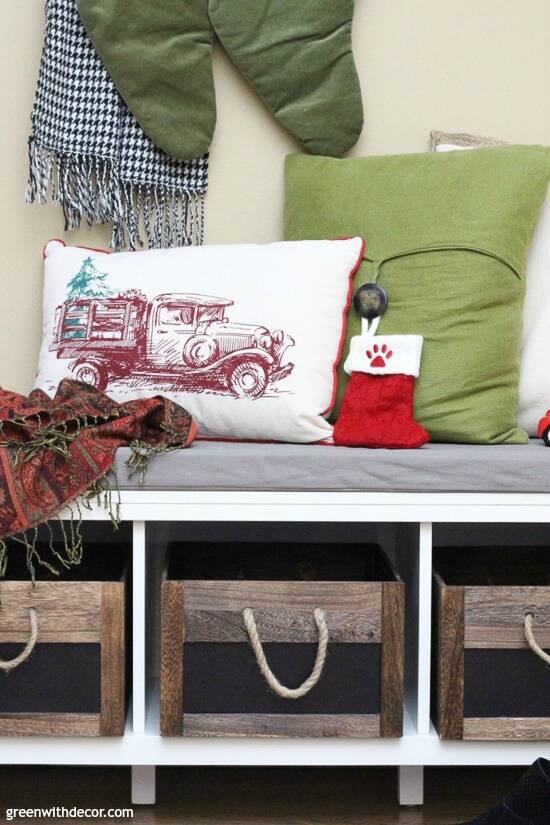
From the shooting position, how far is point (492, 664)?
133 cm

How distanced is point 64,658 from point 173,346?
531mm

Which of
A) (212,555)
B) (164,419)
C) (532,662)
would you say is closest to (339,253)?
(164,419)

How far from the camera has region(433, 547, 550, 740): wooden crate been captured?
1.32 meters

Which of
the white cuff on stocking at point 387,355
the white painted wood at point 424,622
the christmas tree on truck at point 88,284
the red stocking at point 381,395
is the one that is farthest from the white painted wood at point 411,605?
the christmas tree on truck at point 88,284

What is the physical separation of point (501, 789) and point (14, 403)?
3.20ft

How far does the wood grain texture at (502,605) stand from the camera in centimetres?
132

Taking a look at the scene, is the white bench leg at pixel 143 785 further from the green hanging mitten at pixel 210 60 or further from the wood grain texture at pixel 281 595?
the green hanging mitten at pixel 210 60

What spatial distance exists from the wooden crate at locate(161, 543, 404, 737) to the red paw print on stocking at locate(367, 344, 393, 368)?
389 mm

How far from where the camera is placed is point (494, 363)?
1586mm

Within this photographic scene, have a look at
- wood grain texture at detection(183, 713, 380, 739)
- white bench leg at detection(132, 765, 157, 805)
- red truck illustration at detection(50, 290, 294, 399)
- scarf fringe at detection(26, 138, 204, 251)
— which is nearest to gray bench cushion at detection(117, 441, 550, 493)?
red truck illustration at detection(50, 290, 294, 399)

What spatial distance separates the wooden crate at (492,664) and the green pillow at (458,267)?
333 mm

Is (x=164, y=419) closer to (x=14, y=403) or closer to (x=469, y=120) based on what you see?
(x=14, y=403)

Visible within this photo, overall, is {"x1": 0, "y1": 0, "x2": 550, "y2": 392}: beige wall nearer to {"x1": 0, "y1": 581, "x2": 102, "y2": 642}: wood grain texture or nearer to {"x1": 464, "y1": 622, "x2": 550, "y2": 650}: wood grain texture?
{"x1": 0, "y1": 581, "x2": 102, "y2": 642}: wood grain texture

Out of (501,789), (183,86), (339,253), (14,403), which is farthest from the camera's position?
(183,86)
